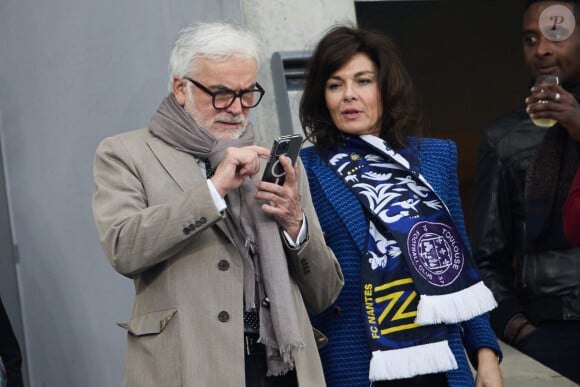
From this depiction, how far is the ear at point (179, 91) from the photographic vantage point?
12.5 feet

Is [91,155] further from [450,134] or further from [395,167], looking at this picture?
[450,134]

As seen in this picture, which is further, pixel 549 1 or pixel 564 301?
pixel 549 1

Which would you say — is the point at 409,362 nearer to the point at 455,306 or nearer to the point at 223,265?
the point at 455,306

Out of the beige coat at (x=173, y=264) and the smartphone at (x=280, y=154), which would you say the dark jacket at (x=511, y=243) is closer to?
the beige coat at (x=173, y=264)

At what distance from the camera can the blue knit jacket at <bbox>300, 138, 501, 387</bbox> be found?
4.08 m

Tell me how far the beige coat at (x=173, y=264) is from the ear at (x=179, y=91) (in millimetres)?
169

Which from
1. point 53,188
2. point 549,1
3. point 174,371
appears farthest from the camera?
point 53,188

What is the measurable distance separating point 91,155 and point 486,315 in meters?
2.06

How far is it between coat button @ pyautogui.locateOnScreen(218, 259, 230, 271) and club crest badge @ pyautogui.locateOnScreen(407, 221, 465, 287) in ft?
2.36

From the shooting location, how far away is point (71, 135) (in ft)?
18.4

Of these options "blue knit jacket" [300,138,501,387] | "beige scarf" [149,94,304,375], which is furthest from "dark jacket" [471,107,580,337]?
"beige scarf" [149,94,304,375]

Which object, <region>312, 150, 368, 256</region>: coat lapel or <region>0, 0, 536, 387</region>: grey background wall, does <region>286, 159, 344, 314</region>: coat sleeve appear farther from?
<region>0, 0, 536, 387</region>: grey background wall

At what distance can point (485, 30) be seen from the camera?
845 cm

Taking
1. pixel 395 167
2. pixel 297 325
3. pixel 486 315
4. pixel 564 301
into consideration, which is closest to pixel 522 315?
pixel 564 301
